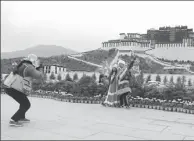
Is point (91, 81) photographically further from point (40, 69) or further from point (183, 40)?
point (183, 40)

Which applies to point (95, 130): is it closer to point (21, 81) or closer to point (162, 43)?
point (21, 81)

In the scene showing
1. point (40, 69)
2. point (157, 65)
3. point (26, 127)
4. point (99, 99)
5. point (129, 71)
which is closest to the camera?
point (26, 127)

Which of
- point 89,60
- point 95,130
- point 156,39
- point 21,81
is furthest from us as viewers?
point 89,60

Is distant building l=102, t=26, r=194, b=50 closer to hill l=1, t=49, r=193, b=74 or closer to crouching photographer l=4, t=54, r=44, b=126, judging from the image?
hill l=1, t=49, r=193, b=74

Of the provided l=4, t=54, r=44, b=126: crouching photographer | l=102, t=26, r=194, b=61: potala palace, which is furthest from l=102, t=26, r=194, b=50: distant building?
l=4, t=54, r=44, b=126: crouching photographer

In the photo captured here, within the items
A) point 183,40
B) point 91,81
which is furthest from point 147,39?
point 91,81

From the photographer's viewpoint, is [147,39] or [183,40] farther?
[147,39]

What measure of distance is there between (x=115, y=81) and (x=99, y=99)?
1.67 metres

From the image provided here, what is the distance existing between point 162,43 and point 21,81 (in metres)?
56.0

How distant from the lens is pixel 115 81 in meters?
8.77

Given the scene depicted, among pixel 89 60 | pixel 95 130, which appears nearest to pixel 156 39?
pixel 89 60

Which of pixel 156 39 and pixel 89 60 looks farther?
pixel 89 60

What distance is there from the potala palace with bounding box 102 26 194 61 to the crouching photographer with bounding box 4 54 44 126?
3765 cm

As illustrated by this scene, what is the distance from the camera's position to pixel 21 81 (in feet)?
16.2
